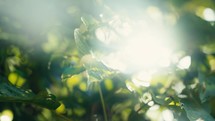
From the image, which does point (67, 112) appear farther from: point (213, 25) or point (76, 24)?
point (213, 25)

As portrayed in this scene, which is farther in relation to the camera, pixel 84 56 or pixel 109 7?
pixel 109 7

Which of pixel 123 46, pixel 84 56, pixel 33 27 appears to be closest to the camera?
pixel 84 56

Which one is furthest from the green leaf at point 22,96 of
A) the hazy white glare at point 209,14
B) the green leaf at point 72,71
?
the hazy white glare at point 209,14

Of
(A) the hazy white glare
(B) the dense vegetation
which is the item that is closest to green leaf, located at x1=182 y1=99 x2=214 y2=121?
(B) the dense vegetation

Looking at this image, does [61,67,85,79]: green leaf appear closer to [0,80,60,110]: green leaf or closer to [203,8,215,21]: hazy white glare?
[0,80,60,110]: green leaf

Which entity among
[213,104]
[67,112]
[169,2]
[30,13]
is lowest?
[213,104]

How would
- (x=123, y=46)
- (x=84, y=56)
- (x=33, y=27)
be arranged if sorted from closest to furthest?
(x=84, y=56) → (x=123, y=46) → (x=33, y=27)

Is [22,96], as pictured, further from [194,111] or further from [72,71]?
[194,111]

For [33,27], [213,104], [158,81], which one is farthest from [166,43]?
[33,27]
